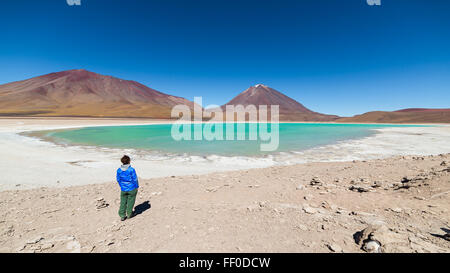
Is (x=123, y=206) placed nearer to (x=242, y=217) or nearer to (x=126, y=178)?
(x=126, y=178)

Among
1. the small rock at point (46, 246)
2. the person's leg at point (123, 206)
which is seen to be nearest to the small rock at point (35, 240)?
the small rock at point (46, 246)

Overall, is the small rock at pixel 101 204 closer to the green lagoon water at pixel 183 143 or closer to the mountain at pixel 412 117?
the green lagoon water at pixel 183 143

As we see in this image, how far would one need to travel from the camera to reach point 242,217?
12.5ft

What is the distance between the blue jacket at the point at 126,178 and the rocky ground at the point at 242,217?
2.26 ft

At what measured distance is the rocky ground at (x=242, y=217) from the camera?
2.86 metres

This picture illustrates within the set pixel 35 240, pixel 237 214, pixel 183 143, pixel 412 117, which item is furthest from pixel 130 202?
pixel 412 117

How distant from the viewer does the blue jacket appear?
4016 millimetres

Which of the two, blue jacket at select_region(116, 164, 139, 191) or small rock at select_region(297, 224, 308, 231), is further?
blue jacket at select_region(116, 164, 139, 191)

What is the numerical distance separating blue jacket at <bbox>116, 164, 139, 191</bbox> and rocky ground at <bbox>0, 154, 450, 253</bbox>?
0.69m

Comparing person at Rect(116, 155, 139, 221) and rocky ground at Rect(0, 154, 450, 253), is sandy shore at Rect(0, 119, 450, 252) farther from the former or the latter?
person at Rect(116, 155, 139, 221)

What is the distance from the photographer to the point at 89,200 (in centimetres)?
502

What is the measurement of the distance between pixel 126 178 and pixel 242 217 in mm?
2603

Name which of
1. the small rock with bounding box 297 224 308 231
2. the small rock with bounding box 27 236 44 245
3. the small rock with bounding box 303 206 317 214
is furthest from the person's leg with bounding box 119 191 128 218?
the small rock with bounding box 303 206 317 214
